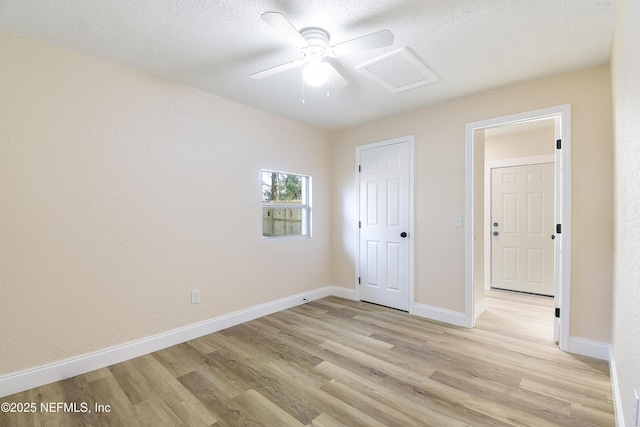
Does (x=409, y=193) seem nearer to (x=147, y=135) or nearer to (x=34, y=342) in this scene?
(x=147, y=135)

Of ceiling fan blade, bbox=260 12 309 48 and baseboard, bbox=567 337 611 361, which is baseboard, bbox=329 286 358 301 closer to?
baseboard, bbox=567 337 611 361

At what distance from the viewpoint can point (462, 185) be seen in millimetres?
3092

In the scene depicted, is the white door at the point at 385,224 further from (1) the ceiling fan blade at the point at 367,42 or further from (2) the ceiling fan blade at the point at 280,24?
(2) the ceiling fan blade at the point at 280,24

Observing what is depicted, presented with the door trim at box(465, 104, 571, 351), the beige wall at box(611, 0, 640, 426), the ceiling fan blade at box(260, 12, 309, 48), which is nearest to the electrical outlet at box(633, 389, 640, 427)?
the beige wall at box(611, 0, 640, 426)

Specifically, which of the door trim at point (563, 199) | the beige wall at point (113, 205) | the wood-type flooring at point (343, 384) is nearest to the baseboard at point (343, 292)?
the wood-type flooring at point (343, 384)

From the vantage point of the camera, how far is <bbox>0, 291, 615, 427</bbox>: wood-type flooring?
5.57ft

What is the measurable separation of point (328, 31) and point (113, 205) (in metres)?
2.15

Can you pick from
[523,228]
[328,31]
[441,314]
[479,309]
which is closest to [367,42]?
[328,31]

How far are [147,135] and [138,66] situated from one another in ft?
1.84

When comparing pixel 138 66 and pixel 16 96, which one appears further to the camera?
pixel 138 66

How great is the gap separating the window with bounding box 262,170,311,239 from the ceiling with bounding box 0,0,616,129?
1264 millimetres

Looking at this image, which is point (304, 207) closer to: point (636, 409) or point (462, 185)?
point (462, 185)

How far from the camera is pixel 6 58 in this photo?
6.22 feet

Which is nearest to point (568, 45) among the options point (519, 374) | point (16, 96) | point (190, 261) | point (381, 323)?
point (519, 374)
